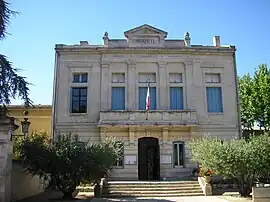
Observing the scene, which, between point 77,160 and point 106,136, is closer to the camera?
point 77,160

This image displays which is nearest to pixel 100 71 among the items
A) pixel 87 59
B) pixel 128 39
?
pixel 87 59

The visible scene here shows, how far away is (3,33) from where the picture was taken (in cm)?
1276

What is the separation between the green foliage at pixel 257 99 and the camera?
31.0 metres

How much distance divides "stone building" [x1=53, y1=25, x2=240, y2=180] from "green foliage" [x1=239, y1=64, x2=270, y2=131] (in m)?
9.02

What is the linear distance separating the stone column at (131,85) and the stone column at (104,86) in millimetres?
1522

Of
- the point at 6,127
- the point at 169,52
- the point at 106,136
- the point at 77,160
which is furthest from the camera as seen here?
the point at 169,52

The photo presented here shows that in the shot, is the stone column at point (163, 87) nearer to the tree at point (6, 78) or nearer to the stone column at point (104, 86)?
the stone column at point (104, 86)

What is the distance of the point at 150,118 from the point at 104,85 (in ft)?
13.7

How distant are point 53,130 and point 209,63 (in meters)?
12.3

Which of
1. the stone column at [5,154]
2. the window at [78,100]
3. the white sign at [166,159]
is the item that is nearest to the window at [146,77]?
the window at [78,100]

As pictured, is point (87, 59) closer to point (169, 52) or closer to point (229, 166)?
point (169, 52)

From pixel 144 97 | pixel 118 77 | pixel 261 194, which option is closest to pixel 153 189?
pixel 261 194

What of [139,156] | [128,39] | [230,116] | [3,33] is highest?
[128,39]

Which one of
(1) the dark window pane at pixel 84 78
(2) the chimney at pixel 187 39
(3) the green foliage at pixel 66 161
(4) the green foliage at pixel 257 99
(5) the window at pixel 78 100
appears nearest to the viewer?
(3) the green foliage at pixel 66 161
